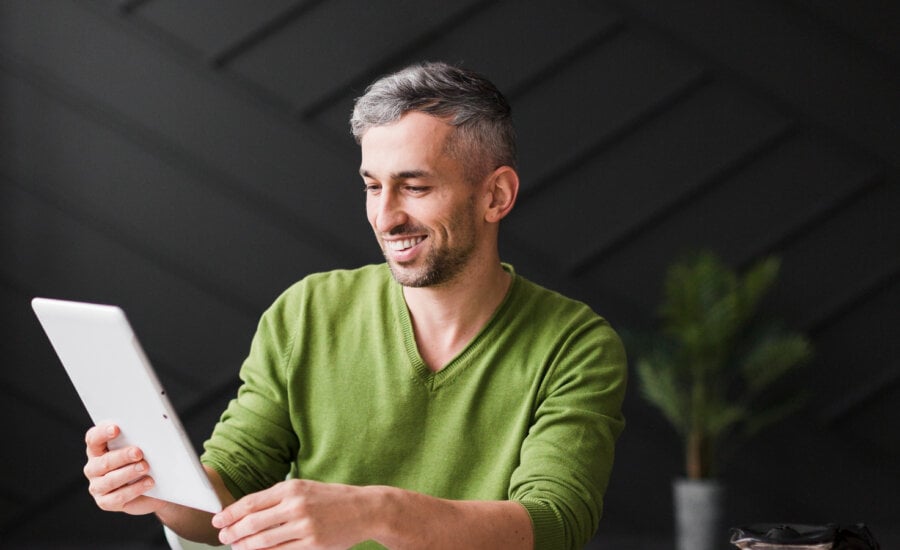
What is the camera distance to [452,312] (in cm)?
176

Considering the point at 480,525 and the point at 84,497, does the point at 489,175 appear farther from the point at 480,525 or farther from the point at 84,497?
the point at 84,497

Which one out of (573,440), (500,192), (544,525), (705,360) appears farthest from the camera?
(705,360)

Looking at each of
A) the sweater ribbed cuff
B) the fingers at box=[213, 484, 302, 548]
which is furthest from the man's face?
the fingers at box=[213, 484, 302, 548]

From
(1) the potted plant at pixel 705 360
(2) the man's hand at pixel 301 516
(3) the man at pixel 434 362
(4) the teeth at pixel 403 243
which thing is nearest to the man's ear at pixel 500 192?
(3) the man at pixel 434 362

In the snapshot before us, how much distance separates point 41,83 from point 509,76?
1.73 meters

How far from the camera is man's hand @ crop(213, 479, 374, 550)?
48.9 inches

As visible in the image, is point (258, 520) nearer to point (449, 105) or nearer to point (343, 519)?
point (343, 519)

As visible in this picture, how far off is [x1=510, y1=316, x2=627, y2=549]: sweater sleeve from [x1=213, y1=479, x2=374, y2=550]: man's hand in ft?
0.93

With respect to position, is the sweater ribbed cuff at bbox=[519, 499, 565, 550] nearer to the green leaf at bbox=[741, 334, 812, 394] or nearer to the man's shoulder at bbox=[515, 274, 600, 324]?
the man's shoulder at bbox=[515, 274, 600, 324]

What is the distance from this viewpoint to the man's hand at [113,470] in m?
1.39

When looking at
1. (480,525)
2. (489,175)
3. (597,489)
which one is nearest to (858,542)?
(597,489)

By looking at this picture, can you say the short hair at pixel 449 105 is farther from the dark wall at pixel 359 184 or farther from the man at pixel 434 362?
the dark wall at pixel 359 184

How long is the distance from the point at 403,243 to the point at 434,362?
0.22 metres

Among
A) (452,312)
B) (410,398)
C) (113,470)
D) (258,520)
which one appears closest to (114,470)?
(113,470)
